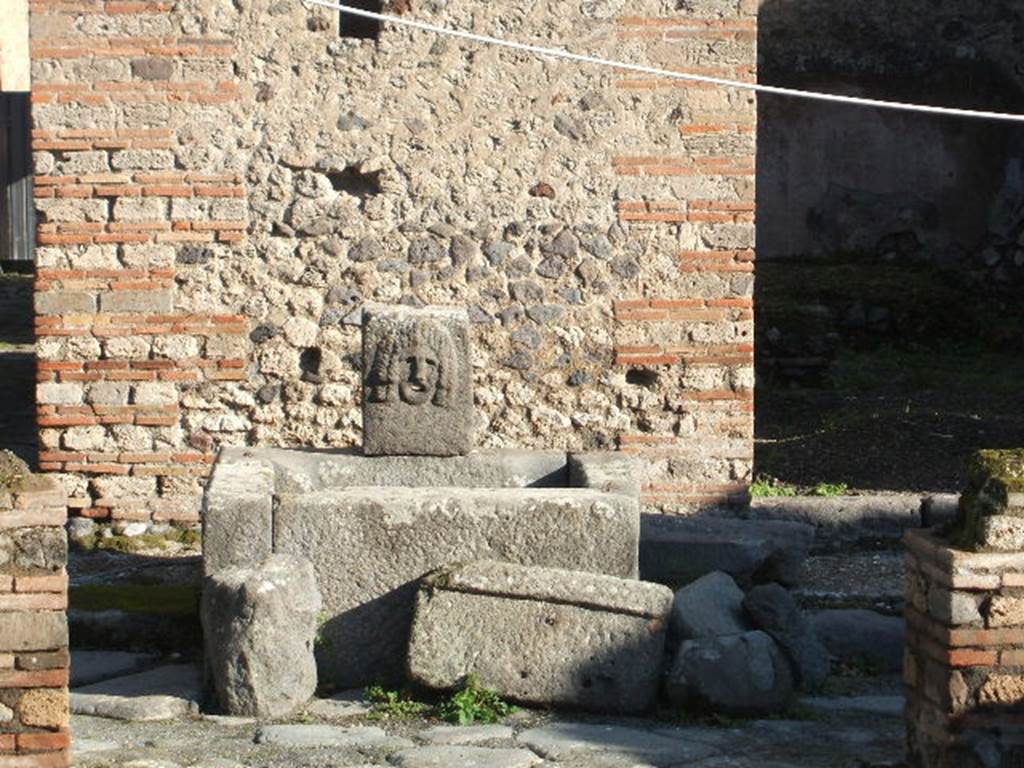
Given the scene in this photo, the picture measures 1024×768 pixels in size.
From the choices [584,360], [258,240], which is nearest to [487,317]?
[584,360]

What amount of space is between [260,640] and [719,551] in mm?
2177


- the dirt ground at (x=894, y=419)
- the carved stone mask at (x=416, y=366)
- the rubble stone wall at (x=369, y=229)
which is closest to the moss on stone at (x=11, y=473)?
the carved stone mask at (x=416, y=366)

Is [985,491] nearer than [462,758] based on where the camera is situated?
Yes

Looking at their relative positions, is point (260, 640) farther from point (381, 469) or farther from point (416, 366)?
→ point (416, 366)

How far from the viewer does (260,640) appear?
6.50 m

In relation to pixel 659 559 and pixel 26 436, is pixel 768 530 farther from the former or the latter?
pixel 26 436

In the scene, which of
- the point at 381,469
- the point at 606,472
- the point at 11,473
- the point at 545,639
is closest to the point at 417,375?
the point at 381,469

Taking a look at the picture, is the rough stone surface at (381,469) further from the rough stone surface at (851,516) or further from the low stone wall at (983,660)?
the low stone wall at (983,660)

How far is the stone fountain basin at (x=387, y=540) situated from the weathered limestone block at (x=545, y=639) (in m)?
0.30

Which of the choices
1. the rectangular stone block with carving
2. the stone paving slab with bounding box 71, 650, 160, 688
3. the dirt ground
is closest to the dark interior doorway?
the dirt ground

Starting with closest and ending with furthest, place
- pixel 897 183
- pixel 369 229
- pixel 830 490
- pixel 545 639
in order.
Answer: pixel 545 639
pixel 369 229
pixel 830 490
pixel 897 183

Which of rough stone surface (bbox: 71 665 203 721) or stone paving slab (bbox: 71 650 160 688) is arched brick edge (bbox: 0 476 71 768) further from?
stone paving slab (bbox: 71 650 160 688)

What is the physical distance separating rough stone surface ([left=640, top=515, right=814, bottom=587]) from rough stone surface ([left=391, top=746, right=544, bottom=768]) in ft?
6.32

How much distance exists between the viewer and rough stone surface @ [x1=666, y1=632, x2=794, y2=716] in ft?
21.6
